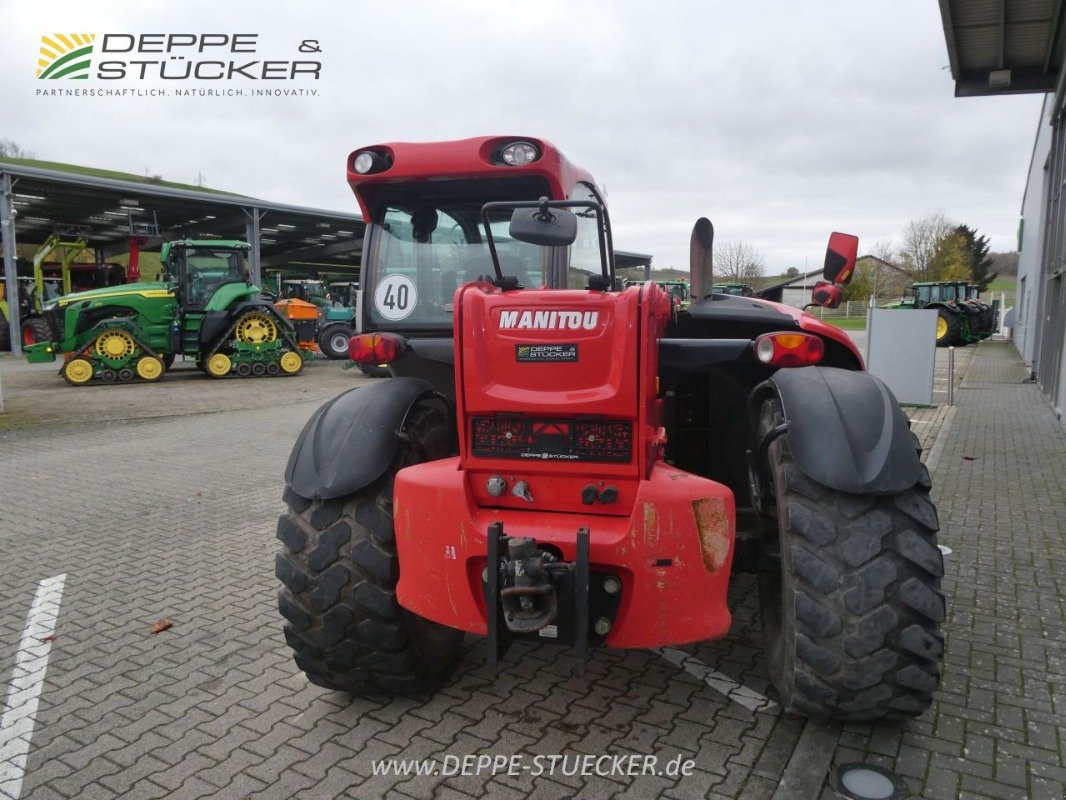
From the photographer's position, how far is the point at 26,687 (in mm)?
3564

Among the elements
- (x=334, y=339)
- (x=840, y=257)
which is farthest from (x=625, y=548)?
(x=334, y=339)

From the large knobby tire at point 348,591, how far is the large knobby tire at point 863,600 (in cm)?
146

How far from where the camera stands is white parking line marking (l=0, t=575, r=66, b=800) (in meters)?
2.93

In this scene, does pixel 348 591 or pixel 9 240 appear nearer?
pixel 348 591

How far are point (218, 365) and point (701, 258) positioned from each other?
53.1ft

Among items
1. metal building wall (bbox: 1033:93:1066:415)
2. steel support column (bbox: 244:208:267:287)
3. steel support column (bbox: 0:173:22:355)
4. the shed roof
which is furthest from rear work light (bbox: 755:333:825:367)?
steel support column (bbox: 244:208:267:287)

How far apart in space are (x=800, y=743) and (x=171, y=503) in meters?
5.68

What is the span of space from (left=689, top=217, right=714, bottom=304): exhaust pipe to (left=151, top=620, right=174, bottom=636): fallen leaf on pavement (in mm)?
3208

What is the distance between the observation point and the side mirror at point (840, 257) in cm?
353

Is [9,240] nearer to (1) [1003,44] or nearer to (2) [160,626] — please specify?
(2) [160,626]

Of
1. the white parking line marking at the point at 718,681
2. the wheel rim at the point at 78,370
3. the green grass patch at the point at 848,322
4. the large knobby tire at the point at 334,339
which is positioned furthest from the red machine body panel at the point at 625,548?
the green grass patch at the point at 848,322

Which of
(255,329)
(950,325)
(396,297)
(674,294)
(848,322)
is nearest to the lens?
(396,297)

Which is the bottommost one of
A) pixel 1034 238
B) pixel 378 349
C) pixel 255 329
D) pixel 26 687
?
pixel 26 687

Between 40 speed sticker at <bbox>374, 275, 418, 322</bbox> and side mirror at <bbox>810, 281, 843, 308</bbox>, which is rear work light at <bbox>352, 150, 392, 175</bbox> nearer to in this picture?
40 speed sticker at <bbox>374, 275, 418, 322</bbox>
